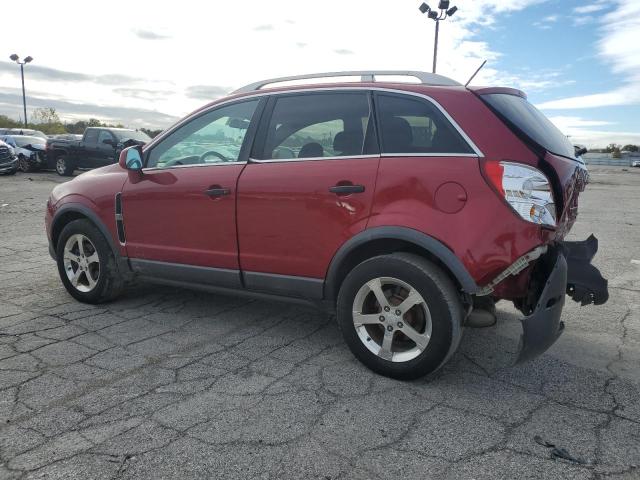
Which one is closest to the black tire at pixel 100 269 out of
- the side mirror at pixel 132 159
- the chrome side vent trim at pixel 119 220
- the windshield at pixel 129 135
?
the chrome side vent trim at pixel 119 220

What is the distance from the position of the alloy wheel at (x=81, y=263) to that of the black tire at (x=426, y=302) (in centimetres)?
248

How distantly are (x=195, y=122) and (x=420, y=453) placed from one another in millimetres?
2966

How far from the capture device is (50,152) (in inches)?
755

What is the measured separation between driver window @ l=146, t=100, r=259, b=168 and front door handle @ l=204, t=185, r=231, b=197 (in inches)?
8.7

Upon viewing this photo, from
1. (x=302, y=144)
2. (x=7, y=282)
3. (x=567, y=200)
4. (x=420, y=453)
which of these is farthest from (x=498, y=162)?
(x=7, y=282)

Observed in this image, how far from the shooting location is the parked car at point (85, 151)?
696 inches

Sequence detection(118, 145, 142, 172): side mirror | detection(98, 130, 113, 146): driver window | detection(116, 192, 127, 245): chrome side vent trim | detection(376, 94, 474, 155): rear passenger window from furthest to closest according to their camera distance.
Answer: detection(98, 130, 113, 146): driver window → detection(116, 192, 127, 245): chrome side vent trim → detection(118, 145, 142, 172): side mirror → detection(376, 94, 474, 155): rear passenger window

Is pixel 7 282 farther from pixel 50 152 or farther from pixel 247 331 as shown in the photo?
pixel 50 152

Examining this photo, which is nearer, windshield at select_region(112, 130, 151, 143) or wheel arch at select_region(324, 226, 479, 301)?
wheel arch at select_region(324, 226, 479, 301)

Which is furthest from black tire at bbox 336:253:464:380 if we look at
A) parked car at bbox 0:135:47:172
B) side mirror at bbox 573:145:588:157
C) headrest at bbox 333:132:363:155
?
parked car at bbox 0:135:47:172

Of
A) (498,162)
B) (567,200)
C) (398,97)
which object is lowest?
(567,200)

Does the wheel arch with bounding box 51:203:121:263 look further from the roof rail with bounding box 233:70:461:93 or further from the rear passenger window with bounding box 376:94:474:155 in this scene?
the rear passenger window with bounding box 376:94:474:155

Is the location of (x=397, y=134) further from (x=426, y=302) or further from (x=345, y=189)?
(x=426, y=302)

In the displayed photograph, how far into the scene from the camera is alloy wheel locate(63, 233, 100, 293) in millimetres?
4539
